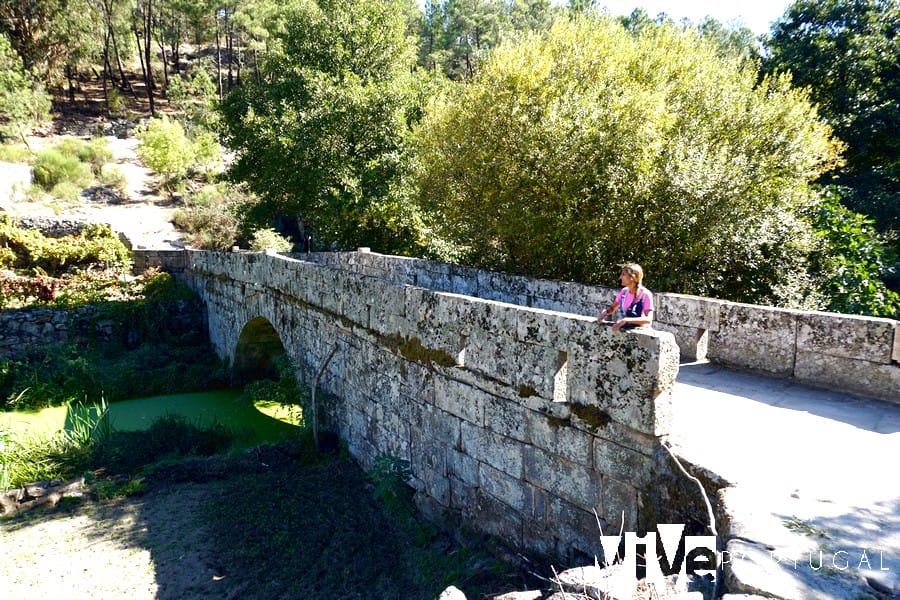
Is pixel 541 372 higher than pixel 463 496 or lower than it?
higher

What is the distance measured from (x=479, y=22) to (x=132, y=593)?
145 feet

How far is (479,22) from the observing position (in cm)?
4294

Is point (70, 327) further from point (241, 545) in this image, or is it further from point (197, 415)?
point (241, 545)

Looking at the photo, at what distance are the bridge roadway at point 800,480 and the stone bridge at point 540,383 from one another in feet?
1.09

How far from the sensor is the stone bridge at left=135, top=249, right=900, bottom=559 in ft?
12.2

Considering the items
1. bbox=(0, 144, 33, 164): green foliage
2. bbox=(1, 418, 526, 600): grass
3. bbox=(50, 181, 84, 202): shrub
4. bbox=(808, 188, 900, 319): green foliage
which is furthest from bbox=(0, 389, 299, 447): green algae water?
bbox=(0, 144, 33, 164): green foliage

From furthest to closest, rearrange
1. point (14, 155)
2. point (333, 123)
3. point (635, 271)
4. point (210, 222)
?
point (14, 155) → point (210, 222) → point (333, 123) → point (635, 271)

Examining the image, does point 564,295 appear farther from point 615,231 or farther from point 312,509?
point 312,509

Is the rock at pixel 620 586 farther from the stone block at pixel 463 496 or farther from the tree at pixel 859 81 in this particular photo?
the tree at pixel 859 81

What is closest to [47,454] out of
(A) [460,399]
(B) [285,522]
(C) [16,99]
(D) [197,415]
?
(D) [197,415]

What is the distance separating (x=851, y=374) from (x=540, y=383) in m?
2.83

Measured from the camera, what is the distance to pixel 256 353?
542 inches

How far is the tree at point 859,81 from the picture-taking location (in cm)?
1527

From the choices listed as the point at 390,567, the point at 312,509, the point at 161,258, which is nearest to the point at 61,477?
the point at 312,509
